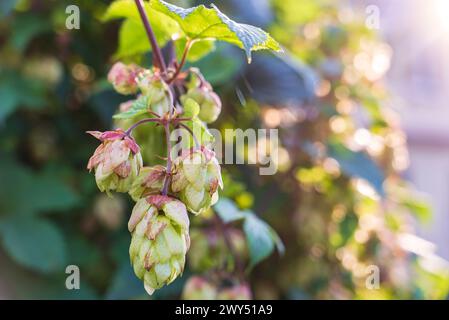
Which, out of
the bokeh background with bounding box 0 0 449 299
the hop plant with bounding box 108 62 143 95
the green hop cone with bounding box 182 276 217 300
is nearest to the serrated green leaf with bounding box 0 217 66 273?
the bokeh background with bounding box 0 0 449 299

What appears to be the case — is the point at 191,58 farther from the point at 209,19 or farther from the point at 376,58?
the point at 376,58

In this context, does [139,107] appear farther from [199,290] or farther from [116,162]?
[199,290]

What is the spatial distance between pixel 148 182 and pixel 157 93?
8 centimetres

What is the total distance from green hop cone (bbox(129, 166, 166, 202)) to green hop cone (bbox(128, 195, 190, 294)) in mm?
19

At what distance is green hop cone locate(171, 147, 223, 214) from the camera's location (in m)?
0.41

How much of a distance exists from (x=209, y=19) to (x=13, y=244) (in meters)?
0.55

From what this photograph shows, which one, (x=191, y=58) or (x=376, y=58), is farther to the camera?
(x=376, y=58)

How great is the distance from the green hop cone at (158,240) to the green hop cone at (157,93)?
0.09 m

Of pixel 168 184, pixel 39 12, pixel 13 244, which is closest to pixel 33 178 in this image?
pixel 13 244
